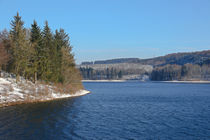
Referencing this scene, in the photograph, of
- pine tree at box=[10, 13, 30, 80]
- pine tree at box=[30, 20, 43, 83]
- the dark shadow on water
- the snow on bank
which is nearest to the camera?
the dark shadow on water

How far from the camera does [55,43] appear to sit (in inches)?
2393

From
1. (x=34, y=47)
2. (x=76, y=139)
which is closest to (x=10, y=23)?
(x=34, y=47)

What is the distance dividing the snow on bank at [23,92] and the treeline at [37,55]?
122 inches

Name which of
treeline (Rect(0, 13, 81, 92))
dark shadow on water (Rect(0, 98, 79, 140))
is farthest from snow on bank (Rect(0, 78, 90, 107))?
dark shadow on water (Rect(0, 98, 79, 140))

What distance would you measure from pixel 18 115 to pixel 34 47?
27.6 m

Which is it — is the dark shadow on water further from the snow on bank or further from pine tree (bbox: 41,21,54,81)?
pine tree (bbox: 41,21,54,81)

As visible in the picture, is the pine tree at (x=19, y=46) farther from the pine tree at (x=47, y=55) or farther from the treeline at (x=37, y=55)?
the pine tree at (x=47, y=55)

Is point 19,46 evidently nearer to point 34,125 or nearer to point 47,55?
point 47,55

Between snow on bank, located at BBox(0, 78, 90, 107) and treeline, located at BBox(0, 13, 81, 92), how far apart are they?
3090mm

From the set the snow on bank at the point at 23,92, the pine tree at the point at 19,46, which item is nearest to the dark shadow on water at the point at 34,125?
the snow on bank at the point at 23,92

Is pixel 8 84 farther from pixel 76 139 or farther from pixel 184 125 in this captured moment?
pixel 184 125

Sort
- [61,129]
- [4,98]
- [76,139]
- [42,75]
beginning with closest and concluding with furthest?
[76,139]
[61,129]
[4,98]
[42,75]

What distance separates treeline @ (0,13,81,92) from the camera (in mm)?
50094

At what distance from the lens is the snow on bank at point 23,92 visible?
41569 mm
